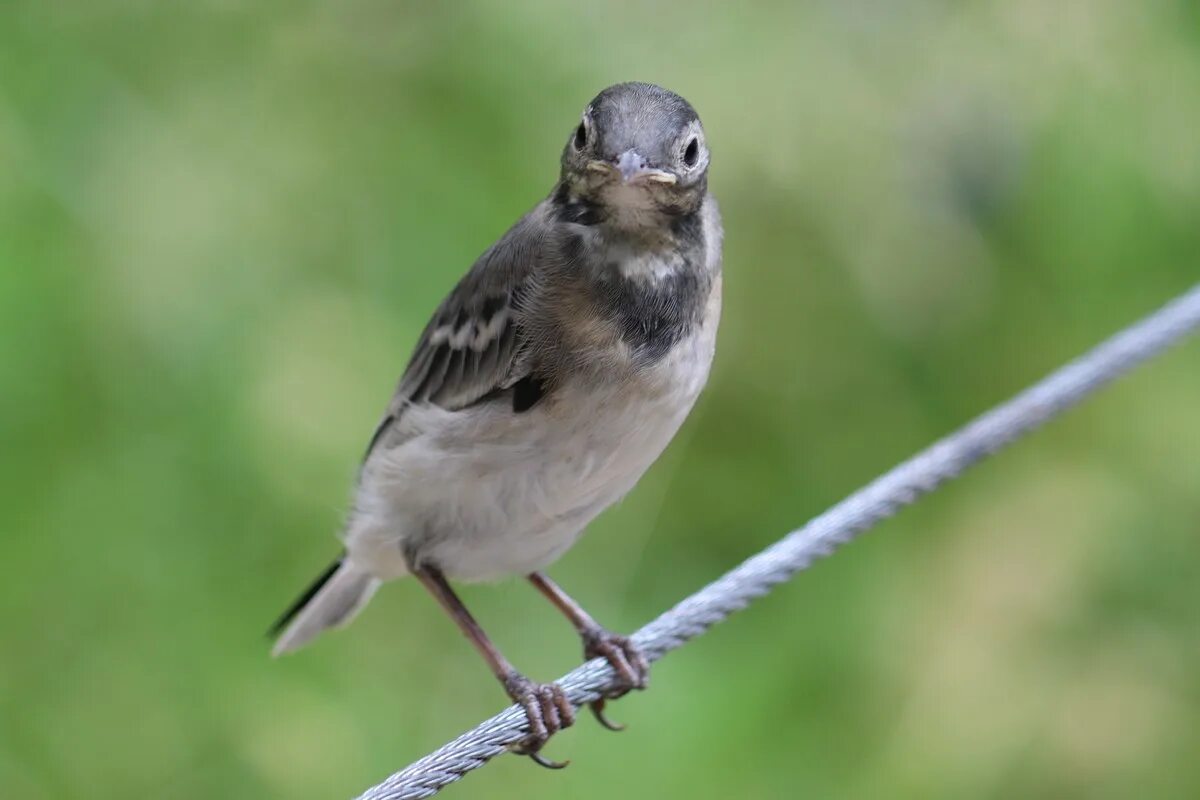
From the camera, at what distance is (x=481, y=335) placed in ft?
9.25

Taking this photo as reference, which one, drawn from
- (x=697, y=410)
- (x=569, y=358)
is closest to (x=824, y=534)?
(x=569, y=358)

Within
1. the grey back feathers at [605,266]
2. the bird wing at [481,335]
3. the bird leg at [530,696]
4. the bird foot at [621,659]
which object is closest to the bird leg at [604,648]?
the bird foot at [621,659]

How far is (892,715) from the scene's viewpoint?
4.05 m

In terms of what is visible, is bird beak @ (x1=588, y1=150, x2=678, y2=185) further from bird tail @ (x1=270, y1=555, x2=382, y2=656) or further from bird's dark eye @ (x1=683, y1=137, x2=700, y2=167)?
bird tail @ (x1=270, y1=555, x2=382, y2=656)

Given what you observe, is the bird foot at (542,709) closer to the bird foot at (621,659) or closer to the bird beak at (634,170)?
the bird foot at (621,659)

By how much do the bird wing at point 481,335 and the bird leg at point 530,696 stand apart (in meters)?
0.43

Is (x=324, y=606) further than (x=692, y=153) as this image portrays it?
Yes

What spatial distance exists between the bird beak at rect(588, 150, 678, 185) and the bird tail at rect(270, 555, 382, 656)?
1.37 m

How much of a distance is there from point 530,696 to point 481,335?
0.73 m

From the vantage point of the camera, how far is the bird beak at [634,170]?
241 cm

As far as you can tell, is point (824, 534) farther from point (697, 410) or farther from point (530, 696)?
point (697, 410)

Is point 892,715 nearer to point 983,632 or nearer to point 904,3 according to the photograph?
point 983,632

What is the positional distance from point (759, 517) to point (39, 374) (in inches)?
84.9

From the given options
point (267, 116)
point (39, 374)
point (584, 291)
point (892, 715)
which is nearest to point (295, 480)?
point (39, 374)
